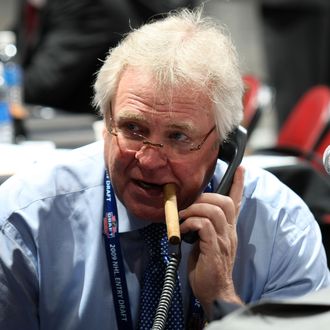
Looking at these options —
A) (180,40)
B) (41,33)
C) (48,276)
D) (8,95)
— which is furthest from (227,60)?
(41,33)

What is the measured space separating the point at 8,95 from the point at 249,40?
429 centimetres

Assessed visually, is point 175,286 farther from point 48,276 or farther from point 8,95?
point 8,95

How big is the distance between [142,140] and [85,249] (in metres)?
0.28

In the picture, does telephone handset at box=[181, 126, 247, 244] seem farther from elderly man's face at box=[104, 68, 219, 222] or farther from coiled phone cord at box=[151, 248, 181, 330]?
coiled phone cord at box=[151, 248, 181, 330]

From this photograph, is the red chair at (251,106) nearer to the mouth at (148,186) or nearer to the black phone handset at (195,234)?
the black phone handset at (195,234)

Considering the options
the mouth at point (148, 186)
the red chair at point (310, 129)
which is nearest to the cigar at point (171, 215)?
the mouth at point (148, 186)

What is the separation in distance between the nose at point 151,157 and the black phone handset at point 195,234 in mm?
167

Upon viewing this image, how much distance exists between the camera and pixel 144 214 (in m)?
1.88

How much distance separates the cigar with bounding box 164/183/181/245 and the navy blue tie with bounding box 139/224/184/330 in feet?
0.48

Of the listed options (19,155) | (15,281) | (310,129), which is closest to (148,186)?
(15,281)

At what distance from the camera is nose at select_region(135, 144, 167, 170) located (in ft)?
5.92

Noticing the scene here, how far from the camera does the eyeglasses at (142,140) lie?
1.83 meters

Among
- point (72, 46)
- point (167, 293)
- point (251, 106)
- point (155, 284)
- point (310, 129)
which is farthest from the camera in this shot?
point (72, 46)

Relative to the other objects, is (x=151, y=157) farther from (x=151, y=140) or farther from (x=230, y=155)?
(x=230, y=155)
